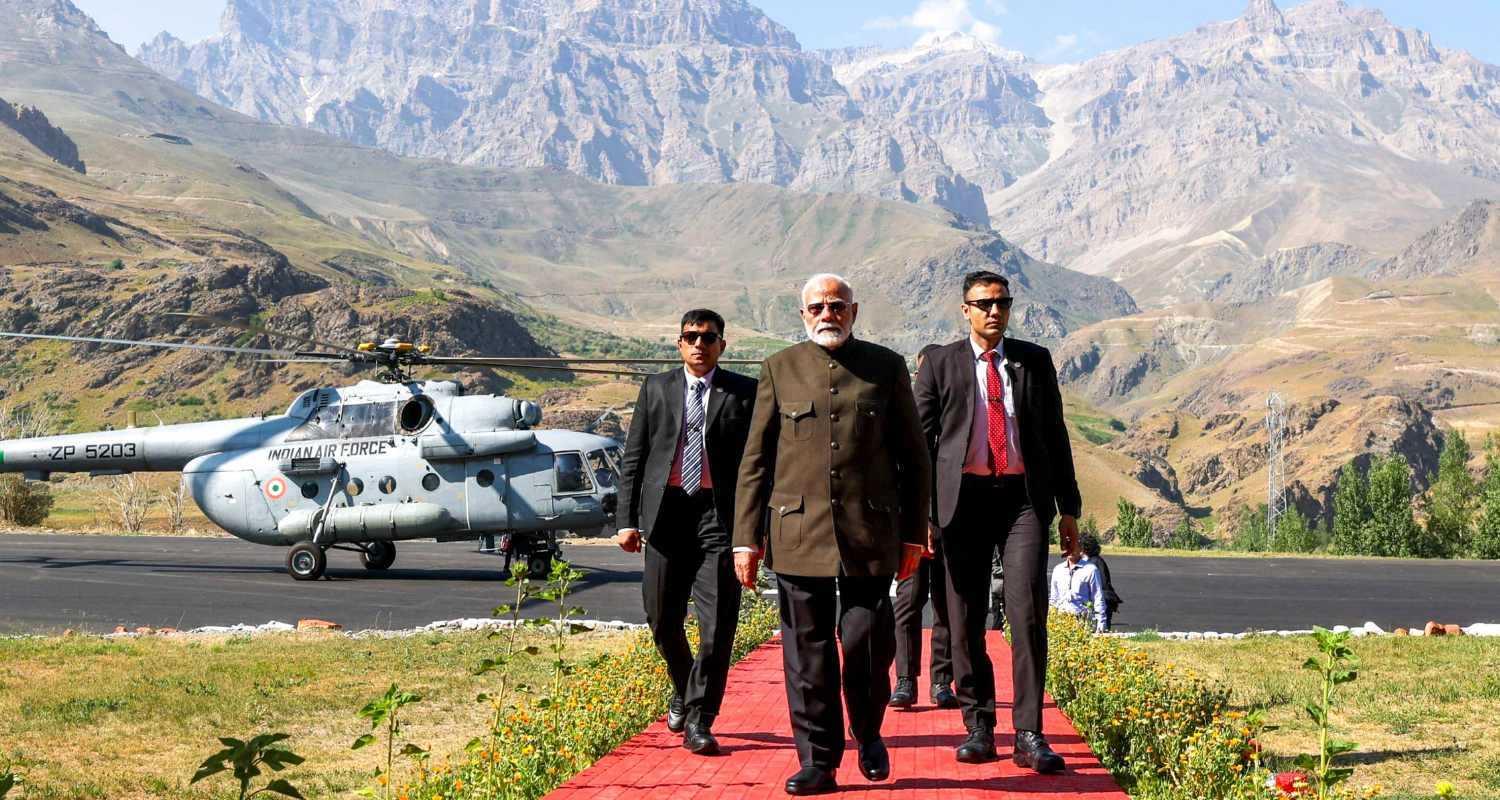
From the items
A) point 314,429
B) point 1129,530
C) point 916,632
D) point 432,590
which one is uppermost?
point 314,429

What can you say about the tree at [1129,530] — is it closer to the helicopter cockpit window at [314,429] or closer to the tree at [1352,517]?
the tree at [1352,517]

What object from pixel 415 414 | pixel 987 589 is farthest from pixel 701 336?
pixel 415 414

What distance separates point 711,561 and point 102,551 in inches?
1176

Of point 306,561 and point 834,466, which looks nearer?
Answer: point 834,466

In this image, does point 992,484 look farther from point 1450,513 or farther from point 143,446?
point 1450,513

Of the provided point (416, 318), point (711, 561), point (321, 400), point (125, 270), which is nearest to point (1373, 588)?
point (321, 400)

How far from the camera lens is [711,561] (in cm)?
845

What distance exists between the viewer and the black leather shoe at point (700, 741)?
8.18 metres

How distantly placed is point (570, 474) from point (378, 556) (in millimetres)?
5762

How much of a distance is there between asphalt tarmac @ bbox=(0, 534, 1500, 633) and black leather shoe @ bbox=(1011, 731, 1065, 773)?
522 inches

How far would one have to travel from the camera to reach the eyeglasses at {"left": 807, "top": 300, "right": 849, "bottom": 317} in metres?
7.05

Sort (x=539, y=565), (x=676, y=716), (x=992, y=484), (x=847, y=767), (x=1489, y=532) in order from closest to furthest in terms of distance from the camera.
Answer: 1. (x=847, y=767)
2. (x=992, y=484)
3. (x=676, y=716)
4. (x=539, y=565)
5. (x=1489, y=532)

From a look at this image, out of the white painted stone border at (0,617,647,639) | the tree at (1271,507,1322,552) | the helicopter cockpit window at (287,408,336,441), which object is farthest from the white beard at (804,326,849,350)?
the tree at (1271,507,1322,552)

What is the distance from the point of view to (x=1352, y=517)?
68.6 m
